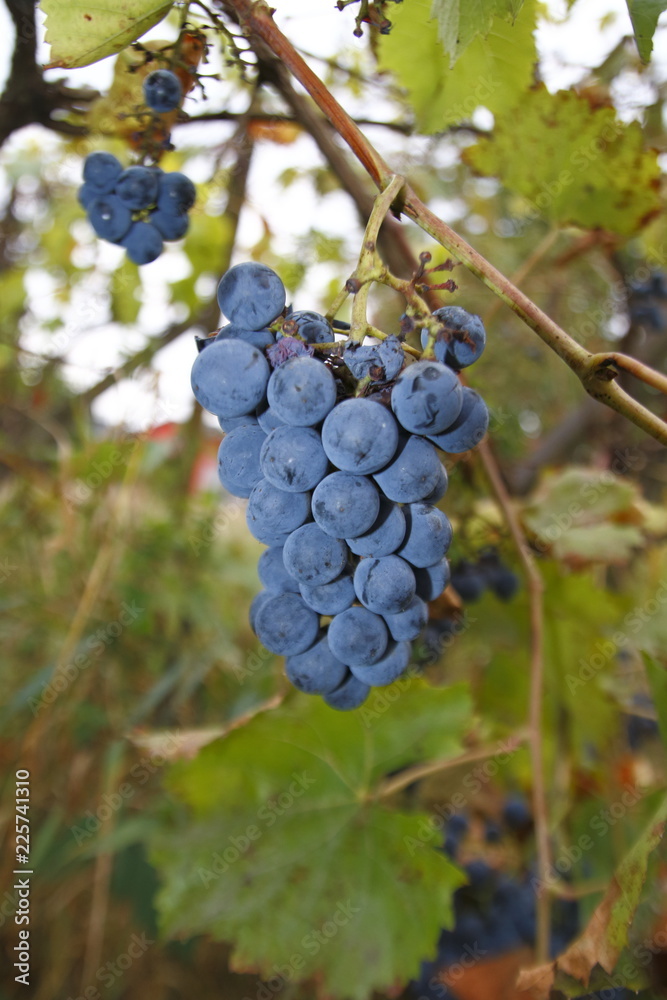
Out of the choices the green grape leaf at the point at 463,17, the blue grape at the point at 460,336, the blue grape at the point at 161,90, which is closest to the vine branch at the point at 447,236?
the blue grape at the point at 460,336

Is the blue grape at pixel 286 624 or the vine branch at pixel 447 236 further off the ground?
the vine branch at pixel 447 236

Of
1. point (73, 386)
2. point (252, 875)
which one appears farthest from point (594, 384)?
point (73, 386)

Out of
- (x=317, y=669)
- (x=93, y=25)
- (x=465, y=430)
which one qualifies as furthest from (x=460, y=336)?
(x=93, y=25)

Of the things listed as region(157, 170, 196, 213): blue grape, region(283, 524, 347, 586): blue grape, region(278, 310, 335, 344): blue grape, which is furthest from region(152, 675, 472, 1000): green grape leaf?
region(157, 170, 196, 213): blue grape

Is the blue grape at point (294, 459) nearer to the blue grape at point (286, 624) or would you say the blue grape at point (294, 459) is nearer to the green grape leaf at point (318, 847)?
the blue grape at point (286, 624)

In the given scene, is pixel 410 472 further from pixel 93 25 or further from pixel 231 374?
pixel 93 25

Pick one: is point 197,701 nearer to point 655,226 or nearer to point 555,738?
point 555,738
